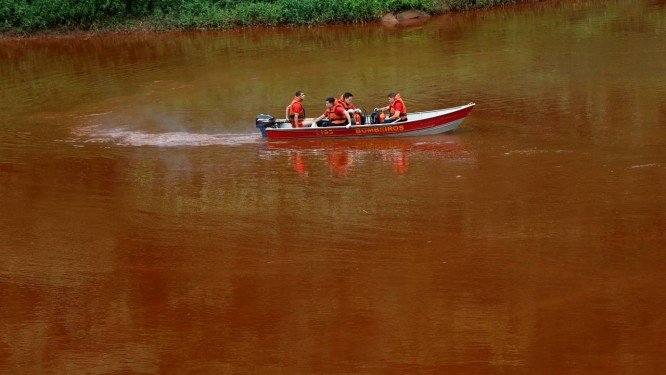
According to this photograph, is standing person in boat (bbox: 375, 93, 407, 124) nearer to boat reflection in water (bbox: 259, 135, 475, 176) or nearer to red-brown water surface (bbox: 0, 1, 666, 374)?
boat reflection in water (bbox: 259, 135, 475, 176)

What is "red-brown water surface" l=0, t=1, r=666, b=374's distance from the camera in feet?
37.9

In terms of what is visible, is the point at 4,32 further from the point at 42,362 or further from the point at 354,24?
the point at 42,362

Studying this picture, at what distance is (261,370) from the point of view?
437 inches

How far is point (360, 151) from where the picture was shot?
19875 millimetres

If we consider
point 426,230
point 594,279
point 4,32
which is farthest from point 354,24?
point 594,279

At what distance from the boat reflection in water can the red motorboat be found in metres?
0.16

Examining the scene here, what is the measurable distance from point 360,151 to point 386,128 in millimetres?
889

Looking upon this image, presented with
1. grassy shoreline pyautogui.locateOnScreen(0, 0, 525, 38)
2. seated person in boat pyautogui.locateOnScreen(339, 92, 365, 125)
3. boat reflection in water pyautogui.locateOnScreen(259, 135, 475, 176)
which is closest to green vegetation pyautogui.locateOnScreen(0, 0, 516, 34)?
grassy shoreline pyautogui.locateOnScreen(0, 0, 525, 38)

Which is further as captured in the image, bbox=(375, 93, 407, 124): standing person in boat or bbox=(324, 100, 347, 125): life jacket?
bbox=(324, 100, 347, 125): life jacket

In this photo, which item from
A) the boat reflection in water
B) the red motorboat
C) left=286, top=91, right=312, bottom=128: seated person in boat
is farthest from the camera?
left=286, top=91, right=312, bottom=128: seated person in boat

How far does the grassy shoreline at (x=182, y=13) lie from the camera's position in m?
36.8

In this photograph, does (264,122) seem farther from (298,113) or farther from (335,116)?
(335,116)

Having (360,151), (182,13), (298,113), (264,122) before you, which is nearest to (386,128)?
(360,151)

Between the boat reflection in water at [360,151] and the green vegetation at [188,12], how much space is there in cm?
1712
